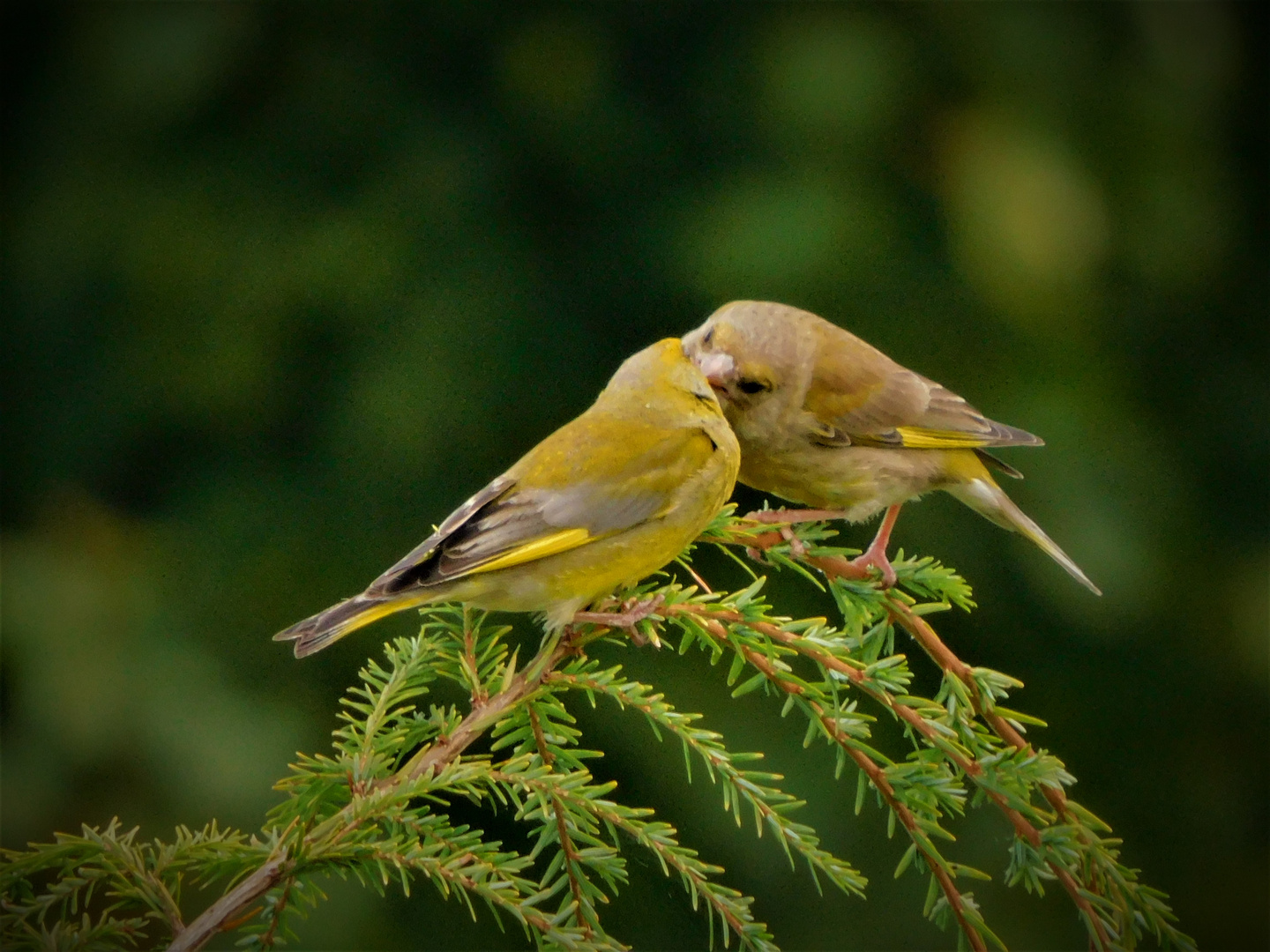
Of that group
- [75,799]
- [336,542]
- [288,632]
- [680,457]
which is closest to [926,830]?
[680,457]

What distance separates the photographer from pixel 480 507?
194cm

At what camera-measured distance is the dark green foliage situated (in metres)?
1.31

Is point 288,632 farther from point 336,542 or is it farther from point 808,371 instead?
point 336,542

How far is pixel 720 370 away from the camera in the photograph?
2428 millimetres

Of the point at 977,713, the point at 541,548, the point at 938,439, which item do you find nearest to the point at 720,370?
the point at 938,439

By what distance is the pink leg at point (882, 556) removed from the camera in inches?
76.4

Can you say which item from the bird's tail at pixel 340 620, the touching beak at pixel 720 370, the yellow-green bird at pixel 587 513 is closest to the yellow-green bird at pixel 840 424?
the touching beak at pixel 720 370

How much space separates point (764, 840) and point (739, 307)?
1165 mm

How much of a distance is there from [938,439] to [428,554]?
1.25 metres

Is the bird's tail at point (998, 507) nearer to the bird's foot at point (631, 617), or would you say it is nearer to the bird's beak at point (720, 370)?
the bird's beak at point (720, 370)

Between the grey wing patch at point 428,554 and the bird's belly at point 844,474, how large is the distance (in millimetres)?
637

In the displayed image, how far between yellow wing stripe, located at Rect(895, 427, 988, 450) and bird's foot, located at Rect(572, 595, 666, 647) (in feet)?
3.16

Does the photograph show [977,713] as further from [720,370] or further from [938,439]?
[938,439]

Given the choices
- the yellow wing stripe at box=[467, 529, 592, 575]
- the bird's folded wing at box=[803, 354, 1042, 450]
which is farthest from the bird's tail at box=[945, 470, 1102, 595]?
the yellow wing stripe at box=[467, 529, 592, 575]
